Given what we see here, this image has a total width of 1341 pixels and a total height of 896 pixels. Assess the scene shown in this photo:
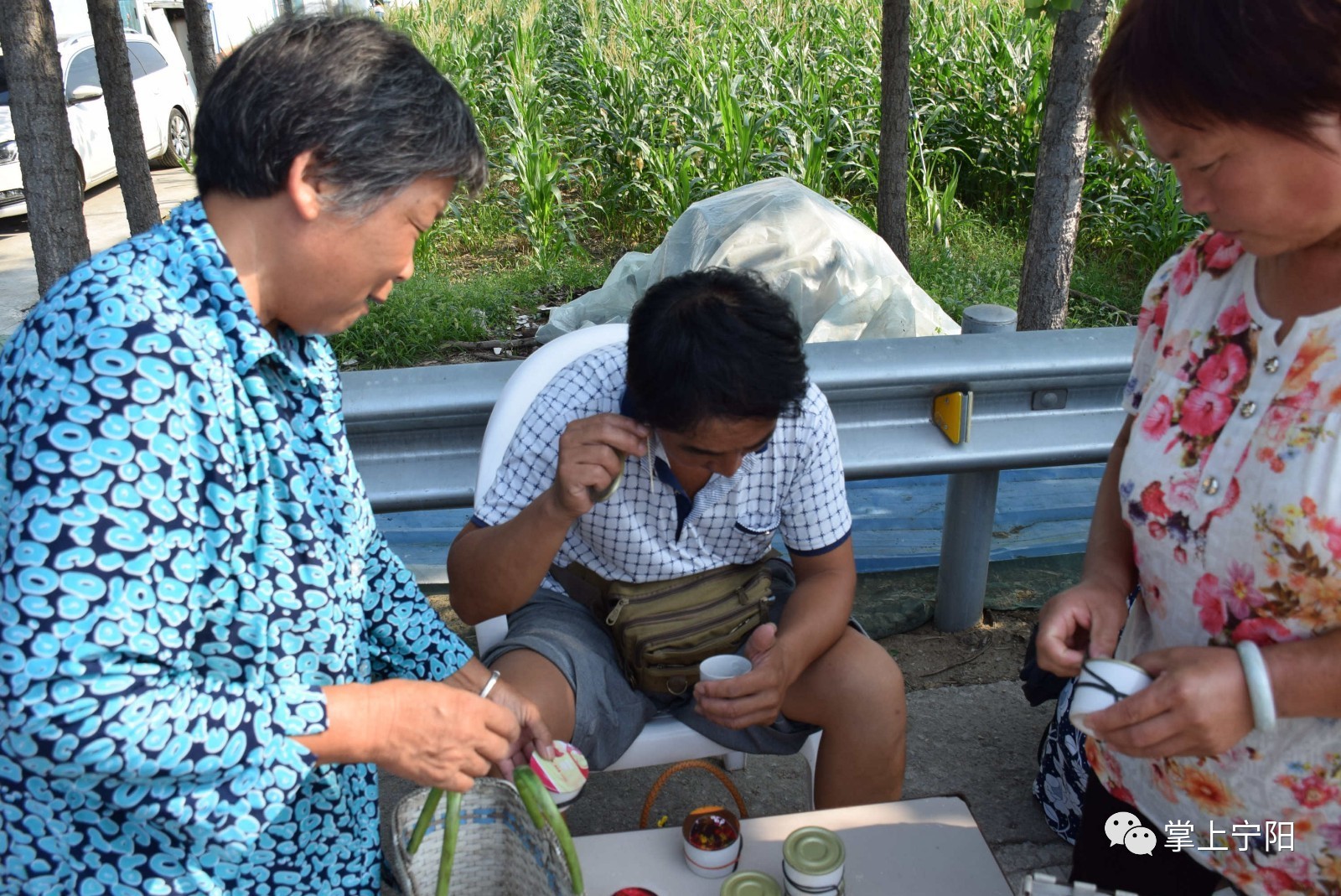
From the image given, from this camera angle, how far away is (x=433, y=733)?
1328 millimetres

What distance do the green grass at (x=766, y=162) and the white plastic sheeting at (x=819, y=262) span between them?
148 cm

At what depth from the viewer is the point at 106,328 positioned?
112cm

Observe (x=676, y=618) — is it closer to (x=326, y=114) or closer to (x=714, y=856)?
(x=714, y=856)

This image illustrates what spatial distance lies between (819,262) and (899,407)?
5.28 feet

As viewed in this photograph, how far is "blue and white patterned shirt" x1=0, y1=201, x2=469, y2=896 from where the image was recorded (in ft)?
3.50

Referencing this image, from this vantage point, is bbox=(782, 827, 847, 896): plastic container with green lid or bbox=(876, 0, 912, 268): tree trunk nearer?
bbox=(782, 827, 847, 896): plastic container with green lid

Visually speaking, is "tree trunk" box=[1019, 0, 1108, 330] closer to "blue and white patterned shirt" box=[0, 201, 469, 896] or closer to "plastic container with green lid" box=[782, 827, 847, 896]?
"plastic container with green lid" box=[782, 827, 847, 896]

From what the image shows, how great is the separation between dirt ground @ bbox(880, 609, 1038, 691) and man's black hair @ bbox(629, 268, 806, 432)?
1.35m

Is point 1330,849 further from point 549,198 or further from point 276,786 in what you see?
point 549,198

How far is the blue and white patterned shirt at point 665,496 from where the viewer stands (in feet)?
6.87

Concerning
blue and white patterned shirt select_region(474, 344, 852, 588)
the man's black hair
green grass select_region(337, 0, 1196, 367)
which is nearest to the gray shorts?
blue and white patterned shirt select_region(474, 344, 852, 588)

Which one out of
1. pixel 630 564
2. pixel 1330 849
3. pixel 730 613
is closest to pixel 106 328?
pixel 630 564

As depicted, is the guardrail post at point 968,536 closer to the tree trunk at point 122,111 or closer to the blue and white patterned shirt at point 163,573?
the blue and white patterned shirt at point 163,573

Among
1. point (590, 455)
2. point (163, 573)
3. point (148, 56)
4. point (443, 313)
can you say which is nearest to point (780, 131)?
point (443, 313)
